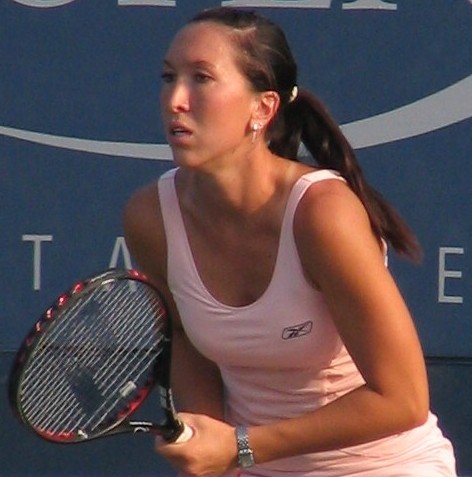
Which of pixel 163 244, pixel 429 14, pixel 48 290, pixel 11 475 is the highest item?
pixel 429 14

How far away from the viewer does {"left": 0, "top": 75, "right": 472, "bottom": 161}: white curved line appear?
14.4ft

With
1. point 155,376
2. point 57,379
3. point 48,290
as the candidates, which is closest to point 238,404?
point 155,376

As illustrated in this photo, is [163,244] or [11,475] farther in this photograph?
[11,475]

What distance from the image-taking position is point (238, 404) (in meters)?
2.92

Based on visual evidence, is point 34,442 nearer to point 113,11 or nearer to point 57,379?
point 113,11

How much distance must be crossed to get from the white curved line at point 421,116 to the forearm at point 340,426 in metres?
1.76

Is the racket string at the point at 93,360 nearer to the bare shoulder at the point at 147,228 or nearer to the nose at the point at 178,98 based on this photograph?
the bare shoulder at the point at 147,228

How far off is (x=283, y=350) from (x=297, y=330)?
46mm

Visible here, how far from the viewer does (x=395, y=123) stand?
440cm

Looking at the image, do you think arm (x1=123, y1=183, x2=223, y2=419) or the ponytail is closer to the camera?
the ponytail

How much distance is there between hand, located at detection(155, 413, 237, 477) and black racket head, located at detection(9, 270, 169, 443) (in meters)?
0.13

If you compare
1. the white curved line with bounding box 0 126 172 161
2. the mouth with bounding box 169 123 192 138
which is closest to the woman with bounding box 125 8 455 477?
the mouth with bounding box 169 123 192 138

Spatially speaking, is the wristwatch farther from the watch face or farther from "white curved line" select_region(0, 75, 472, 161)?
"white curved line" select_region(0, 75, 472, 161)

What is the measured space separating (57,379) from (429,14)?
6.64 feet
